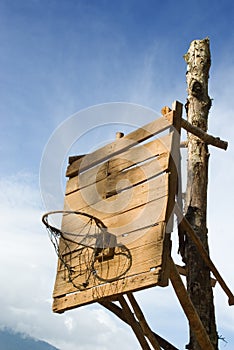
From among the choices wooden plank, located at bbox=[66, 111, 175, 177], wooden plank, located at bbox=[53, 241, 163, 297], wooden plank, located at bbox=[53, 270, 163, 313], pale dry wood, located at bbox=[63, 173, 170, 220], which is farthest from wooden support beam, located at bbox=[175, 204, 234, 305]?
wooden plank, located at bbox=[53, 270, 163, 313]

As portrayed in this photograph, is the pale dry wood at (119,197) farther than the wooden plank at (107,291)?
Yes

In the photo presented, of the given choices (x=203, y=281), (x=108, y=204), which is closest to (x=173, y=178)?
(x=108, y=204)

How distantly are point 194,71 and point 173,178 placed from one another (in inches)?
125

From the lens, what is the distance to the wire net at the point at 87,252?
5.37m

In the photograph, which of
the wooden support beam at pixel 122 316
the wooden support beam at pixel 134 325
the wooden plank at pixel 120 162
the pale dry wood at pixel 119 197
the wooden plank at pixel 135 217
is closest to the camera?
the wooden plank at pixel 135 217

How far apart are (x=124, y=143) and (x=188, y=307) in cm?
215

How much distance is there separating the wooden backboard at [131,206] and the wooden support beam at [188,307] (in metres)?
0.23

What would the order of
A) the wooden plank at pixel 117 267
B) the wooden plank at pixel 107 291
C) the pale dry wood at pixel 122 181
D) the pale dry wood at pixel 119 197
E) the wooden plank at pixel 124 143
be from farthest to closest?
the wooden plank at pixel 124 143 → the pale dry wood at pixel 122 181 → the pale dry wood at pixel 119 197 → the wooden plank at pixel 117 267 → the wooden plank at pixel 107 291

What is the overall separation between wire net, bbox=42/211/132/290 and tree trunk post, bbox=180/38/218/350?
150cm

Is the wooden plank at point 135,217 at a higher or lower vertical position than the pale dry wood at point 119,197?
lower

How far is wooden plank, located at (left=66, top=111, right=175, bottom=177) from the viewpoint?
5.79 m

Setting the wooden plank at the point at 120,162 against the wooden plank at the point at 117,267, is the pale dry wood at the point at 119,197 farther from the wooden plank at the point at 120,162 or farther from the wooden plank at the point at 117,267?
the wooden plank at the point at 117,267

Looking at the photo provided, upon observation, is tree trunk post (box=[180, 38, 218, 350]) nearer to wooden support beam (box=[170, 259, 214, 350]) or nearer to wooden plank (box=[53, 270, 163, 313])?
wooden support beam (box=[170, 259, 214, 350])

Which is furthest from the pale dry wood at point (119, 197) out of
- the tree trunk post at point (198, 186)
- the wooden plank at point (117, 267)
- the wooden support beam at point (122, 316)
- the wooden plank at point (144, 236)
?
the tree trunk post at point (198, 186)
